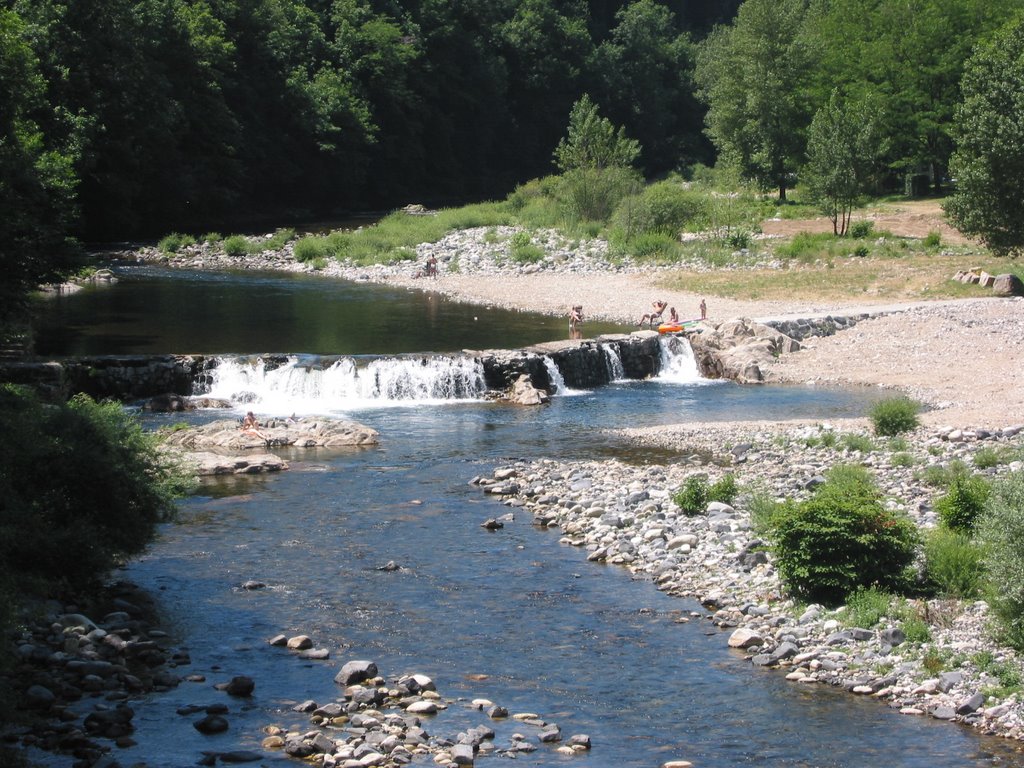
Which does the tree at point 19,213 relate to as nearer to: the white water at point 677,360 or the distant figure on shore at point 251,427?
the distant figure on shore at point 251,427

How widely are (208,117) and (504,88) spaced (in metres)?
42.0

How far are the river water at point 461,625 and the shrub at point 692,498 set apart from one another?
7.21ft

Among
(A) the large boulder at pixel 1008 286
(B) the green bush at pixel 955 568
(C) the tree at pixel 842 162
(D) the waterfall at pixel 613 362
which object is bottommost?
(B) the green bush at pixel 955 568

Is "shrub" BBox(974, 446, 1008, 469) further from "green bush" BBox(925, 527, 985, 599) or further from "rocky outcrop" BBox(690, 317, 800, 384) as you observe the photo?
"rocky outcrop" BBox(690, 317, 800, 384)

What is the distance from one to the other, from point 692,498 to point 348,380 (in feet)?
52.0

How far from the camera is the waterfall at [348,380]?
36.1 metres

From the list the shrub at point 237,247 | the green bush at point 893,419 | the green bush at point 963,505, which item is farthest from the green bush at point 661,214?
the green bush at point 963,505

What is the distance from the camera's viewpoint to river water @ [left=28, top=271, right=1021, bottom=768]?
14.4 metres

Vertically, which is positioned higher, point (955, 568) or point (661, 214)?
point (661, 214)

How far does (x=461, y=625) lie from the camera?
1797cm

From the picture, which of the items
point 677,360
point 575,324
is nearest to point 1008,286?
point 677,360

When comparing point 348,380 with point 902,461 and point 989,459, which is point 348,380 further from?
point 989,459

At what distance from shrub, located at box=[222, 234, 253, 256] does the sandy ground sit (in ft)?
52.9

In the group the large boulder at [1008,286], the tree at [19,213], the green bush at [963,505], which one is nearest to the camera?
the green bush at [963,505]
